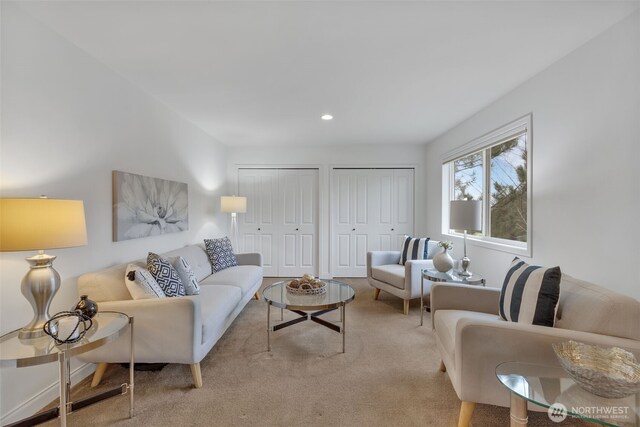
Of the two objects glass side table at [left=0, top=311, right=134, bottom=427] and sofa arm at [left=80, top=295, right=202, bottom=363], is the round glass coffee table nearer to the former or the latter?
sofa arm at [left=80, top=295, right=202, bottom=363]

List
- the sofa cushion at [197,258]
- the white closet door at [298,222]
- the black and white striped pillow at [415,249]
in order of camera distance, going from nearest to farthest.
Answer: the sofa cushion at [197,258]
the black and white striped pillow at [415,249]
the white closet door at [298,222]

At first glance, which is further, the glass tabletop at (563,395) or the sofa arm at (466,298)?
the sofa arm at (466,298)

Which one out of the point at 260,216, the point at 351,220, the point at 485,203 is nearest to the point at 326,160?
the point at 351,220

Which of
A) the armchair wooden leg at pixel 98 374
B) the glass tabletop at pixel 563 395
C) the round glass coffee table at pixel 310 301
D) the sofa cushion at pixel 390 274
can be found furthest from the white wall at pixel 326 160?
the glass tabletop at pixel 563 395

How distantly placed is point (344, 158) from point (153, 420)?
4.07 m

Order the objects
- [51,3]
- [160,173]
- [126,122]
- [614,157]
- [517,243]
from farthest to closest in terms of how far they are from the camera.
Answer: [160,173] < [517,243] < [126,122] < [614,157] < [51,3]

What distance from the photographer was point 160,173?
296 centimetres

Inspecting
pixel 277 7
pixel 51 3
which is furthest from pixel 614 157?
pixel 51 3

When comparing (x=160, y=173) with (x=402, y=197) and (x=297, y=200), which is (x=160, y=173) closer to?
(x=297, y=200)

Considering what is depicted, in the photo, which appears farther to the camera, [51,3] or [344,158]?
[344,158]

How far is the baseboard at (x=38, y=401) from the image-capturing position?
152cm

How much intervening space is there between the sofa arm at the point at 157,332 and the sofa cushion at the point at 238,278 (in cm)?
85

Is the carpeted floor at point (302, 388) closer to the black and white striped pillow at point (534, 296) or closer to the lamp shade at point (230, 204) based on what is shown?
the black and white striped pillow at point (534, 296)

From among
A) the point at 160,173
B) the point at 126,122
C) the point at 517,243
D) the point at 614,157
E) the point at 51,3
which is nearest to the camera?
the point at 51,3
